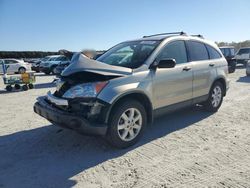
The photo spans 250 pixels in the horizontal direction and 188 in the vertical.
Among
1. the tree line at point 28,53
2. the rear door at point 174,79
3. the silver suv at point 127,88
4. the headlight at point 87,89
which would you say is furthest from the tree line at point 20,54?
the headlight at point 87,89

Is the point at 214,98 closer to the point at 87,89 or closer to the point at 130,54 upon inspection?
the point at 130,54

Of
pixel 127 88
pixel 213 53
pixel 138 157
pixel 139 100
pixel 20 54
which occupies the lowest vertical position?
pixel 138 157

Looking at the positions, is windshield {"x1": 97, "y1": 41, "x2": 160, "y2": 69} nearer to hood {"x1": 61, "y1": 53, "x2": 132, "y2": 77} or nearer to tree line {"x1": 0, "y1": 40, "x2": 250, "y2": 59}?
hood {"x1": 61, "y1": 53, "x2": 132, "y2": 77}

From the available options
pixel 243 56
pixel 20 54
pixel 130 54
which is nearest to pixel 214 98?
pixel 130 54

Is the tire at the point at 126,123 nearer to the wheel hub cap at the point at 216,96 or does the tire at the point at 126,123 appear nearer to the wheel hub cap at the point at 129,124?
the wheel hub cap at the point at 129,124

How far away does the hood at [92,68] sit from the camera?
4.18m

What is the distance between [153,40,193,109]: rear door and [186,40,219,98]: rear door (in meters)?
0.21

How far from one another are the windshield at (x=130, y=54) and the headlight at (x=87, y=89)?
2.99 ft

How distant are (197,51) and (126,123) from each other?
2.74 meters

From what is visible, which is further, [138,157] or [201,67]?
[201,67]

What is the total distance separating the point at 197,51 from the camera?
600 centimetres

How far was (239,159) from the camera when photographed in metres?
3.93

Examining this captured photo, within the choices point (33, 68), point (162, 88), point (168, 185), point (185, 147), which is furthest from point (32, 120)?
point (33, 68)

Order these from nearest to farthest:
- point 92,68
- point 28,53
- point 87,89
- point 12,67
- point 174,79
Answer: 1. point 87,89
2. point 92,68
3. point 174,79
4. point 12,67
5. point 28,53
